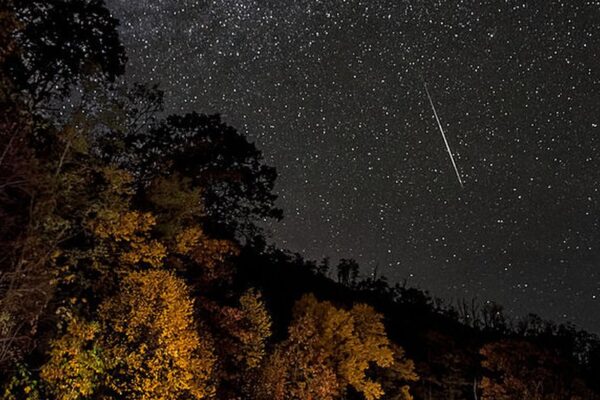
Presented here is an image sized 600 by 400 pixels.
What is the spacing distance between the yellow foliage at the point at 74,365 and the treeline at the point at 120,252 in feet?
0.15

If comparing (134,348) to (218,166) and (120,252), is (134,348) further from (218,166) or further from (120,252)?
(218,166)

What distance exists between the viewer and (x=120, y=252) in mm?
20875

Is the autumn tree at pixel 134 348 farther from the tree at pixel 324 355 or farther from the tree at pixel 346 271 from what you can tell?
the tree at pixel 346 271

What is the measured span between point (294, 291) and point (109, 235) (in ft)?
148

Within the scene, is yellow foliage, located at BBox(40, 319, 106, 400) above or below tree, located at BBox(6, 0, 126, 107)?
below

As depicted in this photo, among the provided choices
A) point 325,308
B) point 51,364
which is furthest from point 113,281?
point 325,308

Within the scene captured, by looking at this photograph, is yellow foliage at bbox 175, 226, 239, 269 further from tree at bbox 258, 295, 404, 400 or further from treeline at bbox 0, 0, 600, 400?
tree at bbox 258, 295, 404, 400

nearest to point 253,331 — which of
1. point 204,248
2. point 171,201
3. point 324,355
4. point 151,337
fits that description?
point 204,248

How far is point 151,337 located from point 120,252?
3.21 metres

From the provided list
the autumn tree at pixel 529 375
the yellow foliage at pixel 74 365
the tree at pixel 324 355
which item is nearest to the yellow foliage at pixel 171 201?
the yellow foliage at pixel 74 365

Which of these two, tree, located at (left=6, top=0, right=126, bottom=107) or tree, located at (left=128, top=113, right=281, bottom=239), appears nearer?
tree, located at (left=6, top=0, right=126, bottom=107)

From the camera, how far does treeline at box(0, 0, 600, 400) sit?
15.9 metres

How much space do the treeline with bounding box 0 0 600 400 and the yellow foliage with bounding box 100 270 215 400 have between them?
5 centimetres

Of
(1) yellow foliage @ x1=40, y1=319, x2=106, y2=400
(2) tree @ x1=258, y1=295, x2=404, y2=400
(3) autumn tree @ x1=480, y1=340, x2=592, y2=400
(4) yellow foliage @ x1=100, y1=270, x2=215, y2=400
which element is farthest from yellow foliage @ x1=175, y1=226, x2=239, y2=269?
(3) autumn tree @ x1=480, y1=340, x2=592, y2=400
